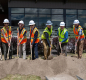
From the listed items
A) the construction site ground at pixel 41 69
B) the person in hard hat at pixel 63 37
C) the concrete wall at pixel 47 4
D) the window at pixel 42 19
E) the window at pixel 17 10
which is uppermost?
the concrete wall at pixel 47 4

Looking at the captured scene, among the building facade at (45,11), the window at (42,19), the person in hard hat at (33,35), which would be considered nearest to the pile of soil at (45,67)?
the person in hard hat at (33,35)

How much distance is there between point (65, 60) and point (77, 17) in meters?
12.8

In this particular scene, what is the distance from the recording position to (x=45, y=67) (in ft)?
16.2

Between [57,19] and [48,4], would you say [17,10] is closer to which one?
[48,4]

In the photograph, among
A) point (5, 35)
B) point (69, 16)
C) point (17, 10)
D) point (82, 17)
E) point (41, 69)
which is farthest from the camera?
point (82, 17)

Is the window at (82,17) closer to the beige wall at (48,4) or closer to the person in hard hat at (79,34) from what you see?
the beige wall at (48,4)

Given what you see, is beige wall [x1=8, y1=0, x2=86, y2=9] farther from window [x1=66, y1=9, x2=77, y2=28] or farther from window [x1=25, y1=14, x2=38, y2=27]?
window [x1=25, y1=14, x2=38, y2=27]

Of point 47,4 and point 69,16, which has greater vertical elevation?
point 47,4

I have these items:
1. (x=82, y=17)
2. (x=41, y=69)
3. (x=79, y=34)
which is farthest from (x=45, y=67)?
(x=82, y=17)

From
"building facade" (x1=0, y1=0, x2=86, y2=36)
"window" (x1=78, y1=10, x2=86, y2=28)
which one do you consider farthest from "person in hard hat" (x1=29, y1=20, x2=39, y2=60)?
"window" (x1=78, y1=10, x2=86, y2=28)

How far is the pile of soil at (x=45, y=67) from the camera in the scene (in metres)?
4.65

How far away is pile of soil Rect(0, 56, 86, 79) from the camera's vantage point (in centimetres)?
465

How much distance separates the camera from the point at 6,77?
445 centimetres

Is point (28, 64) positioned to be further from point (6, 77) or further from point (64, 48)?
point (64, 48)
